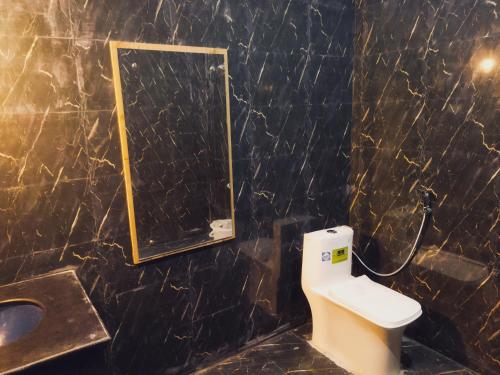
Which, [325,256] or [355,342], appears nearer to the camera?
[355,342]

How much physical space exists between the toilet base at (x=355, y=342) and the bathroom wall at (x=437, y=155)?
51 cm

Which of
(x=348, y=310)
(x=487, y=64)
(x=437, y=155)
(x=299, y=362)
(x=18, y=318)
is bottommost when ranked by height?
(x=299, y=362)

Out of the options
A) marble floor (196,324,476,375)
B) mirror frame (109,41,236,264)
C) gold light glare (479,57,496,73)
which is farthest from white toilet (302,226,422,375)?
gold light glare (479,57,496,73)

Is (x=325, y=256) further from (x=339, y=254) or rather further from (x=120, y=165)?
(x=120, y=165)

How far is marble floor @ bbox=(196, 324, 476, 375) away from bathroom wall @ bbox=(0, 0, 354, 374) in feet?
0.33

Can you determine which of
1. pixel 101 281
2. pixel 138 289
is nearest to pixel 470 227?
pixel 138 289

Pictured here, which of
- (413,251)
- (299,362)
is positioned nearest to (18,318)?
(299,362)

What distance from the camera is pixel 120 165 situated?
6.10ft

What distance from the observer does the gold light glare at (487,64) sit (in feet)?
6.43

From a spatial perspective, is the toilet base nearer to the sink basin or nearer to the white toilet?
the white toilet

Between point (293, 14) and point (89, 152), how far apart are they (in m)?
1.51

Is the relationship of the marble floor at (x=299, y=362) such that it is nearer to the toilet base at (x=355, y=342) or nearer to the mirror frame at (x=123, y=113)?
the toilet base at (x=355, y=342)

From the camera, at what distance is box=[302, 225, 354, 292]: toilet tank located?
2402mm

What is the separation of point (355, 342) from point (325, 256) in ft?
1.78
